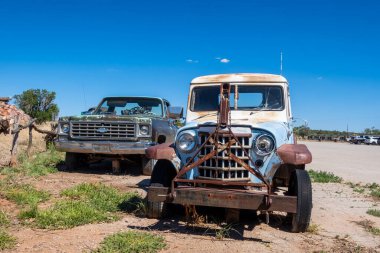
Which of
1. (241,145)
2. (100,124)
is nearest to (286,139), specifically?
(241,145)

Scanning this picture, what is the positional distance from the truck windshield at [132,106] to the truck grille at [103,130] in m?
1.11

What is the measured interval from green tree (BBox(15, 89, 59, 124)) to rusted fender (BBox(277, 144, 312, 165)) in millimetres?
36256

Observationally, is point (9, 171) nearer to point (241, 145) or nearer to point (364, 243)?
point (241, 145)

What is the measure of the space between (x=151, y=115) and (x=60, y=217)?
5361 mm

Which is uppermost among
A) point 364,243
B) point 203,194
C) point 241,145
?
point 241,145

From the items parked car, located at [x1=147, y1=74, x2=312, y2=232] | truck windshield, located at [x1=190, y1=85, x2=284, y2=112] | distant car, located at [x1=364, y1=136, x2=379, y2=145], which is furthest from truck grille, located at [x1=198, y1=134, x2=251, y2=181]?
distant car, located at [x1=364, y1=136, x2=379, y2=145]

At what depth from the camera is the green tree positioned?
38.8 metres

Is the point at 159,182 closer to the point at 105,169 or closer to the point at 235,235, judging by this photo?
the point at 235,235

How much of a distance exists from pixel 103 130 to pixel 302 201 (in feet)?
18.5

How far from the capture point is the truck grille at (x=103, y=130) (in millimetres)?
9219

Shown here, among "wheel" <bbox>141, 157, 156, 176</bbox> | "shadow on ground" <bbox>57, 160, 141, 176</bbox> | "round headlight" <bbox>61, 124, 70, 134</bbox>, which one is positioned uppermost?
"round headlight" <bbox>61, 124, 70, 134</bbox>

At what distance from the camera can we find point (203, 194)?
4719 mm

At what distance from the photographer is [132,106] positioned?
34.7 feet

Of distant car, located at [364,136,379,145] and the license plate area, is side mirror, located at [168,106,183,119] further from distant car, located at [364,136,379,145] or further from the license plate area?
distant car, located at [364,136,379,145]
